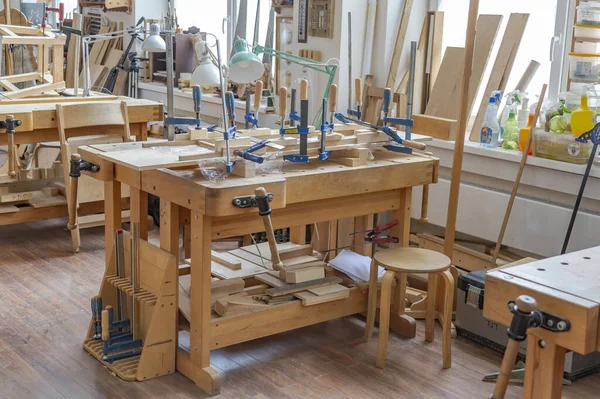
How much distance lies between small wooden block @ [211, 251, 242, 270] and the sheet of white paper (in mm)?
459

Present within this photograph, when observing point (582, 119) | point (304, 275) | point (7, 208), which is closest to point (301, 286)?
point (304, 275)

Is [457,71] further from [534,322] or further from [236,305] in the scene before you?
[534,322]

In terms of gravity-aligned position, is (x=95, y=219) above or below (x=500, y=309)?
below

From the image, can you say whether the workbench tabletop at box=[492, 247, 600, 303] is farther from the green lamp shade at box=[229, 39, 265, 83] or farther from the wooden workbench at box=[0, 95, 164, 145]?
the wooden workbench at box=[0, 95, 164, 145]

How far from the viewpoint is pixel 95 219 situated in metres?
5.27

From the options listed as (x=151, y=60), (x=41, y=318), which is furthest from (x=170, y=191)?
(x=151, y=60)

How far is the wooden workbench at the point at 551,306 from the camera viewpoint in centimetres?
184

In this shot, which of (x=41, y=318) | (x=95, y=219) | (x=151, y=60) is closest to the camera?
(x=41, y=318)

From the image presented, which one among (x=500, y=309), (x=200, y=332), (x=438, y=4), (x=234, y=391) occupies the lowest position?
(x=234, y=391)

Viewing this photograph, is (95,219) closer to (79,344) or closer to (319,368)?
(79,344)

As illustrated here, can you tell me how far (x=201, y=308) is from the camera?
3189 mm

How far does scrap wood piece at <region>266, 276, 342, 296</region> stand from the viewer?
3.58 meters

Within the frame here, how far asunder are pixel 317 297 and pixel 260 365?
40 cm

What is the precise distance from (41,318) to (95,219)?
1454mm
